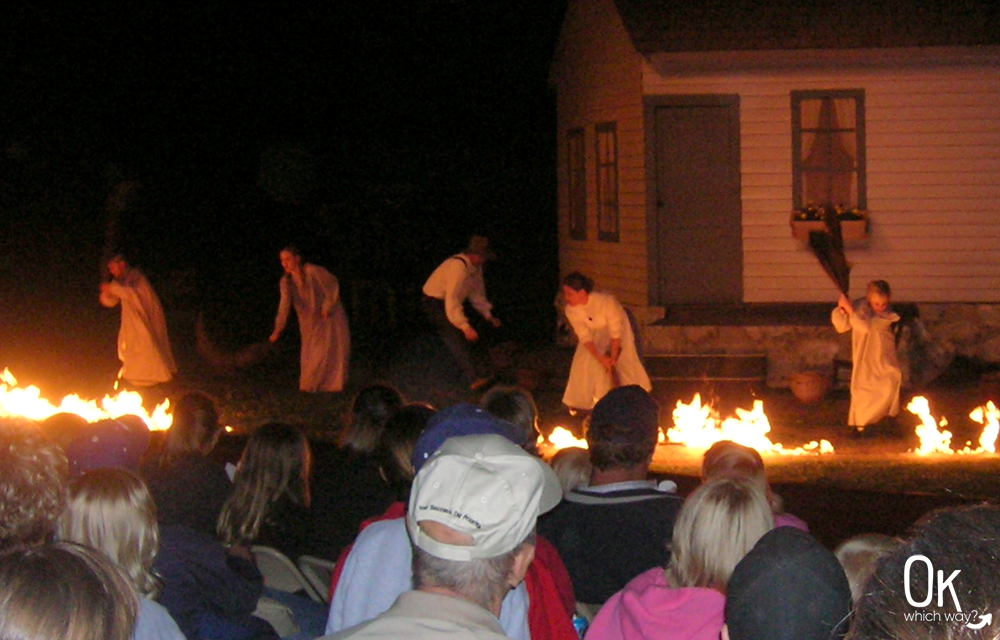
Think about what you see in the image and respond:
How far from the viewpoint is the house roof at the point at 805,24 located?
1664cm

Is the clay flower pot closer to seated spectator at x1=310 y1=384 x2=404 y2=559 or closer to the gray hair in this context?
seated spectator at x1=310 y1=384 x2=404 y2=559

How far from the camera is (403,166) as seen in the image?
27047 millimetres

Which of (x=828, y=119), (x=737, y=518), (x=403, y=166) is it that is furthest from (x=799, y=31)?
(x=737, y=518)

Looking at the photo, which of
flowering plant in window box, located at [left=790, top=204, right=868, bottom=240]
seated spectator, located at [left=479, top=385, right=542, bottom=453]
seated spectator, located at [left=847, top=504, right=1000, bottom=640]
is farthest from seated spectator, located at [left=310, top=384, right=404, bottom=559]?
flowering plant in window box, located at [left=790, top=204, right=868, bottom=240]

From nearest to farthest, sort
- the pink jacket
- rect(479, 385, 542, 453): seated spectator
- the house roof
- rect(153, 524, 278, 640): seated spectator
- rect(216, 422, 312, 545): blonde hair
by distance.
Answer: the pink jacket
rect(153, 524, 278, 640): seated spectator
rect(216, 422, 312, 545): blonde hair
rect(479, 385, 542, 453): seated spectator
the house roof

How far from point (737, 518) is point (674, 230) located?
1344cm

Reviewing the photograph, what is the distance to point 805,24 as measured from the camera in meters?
17.0

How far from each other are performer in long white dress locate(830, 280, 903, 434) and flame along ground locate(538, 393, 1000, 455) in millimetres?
374

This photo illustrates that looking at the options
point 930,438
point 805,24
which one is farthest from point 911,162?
point 930,438

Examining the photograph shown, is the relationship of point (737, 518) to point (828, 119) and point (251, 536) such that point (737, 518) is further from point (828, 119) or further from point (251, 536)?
point (828, 119)

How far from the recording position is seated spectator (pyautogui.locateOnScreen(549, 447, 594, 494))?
5.82 m

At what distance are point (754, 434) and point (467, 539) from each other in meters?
9.48

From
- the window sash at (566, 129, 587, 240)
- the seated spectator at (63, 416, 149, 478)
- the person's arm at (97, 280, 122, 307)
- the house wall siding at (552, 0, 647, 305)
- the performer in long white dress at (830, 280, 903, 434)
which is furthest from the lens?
the window sash at (566, 129, 587, 240)

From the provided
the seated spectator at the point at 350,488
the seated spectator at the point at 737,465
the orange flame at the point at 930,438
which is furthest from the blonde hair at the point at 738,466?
the orange flame at the point at 930,438
